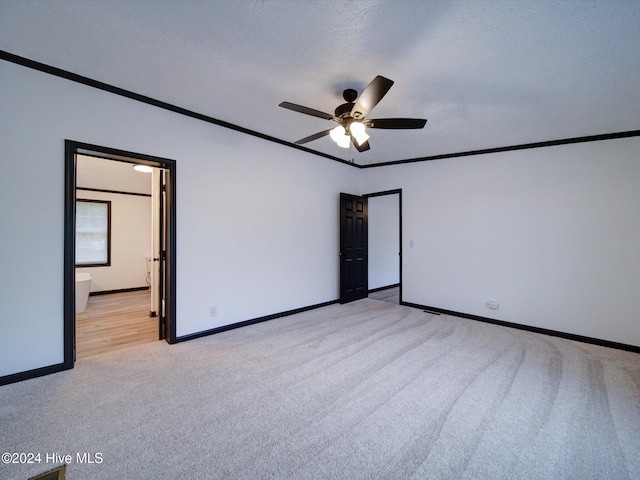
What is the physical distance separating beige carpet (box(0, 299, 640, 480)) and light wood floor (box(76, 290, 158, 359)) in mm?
426

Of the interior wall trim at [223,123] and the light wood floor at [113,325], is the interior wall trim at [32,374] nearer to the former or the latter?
the light wood floor at [113,325]

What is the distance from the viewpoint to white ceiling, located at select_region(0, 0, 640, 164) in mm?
1842

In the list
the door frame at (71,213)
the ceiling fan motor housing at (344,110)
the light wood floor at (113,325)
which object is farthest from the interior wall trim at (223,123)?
the light wood floor at (113,325)

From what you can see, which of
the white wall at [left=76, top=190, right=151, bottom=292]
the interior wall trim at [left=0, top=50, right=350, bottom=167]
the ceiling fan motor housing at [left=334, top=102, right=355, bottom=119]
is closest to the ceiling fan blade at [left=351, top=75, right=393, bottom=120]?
the ceiling fan motor housing at [left=334, top=102, right=355, bottom=119]

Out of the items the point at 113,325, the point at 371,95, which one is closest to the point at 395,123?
the point at 371,95

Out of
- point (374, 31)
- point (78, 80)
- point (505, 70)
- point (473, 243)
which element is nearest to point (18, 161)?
point (78, 80)

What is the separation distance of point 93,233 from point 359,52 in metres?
7.28

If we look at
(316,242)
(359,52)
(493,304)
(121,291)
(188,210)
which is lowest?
(121,291)

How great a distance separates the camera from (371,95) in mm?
2234

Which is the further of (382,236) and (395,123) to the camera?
(382,236)

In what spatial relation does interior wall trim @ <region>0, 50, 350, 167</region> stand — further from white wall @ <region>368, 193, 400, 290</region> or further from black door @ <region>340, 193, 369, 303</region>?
white wall @ <region>368, 193, 400, 290</region>

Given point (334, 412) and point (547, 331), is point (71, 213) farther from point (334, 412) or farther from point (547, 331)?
point (547, 331)

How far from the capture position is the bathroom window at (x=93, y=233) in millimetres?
6512

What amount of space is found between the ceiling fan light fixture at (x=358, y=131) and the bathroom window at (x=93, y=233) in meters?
6.69
